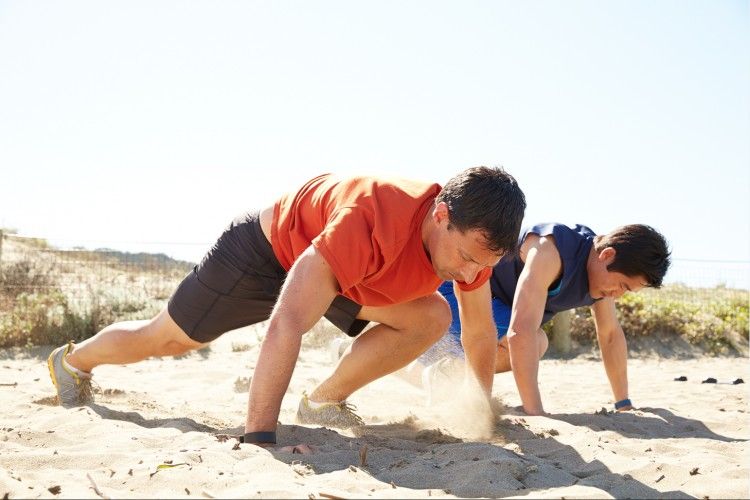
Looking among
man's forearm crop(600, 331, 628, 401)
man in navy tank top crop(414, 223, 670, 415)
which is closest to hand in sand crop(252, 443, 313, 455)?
man in navy tank top crop(414, 223, 670, 415)

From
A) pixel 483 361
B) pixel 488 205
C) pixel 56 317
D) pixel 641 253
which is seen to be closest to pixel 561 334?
pixel 641 253

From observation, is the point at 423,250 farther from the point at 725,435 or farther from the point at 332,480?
the point at 725,435

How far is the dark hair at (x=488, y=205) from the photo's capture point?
111 inches

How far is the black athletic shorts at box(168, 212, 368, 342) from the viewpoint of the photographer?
3594 mm

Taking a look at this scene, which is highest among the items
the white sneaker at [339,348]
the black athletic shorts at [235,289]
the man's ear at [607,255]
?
the man's ear at [607,255]

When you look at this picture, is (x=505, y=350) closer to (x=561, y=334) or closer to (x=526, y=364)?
(x=526, y=364)

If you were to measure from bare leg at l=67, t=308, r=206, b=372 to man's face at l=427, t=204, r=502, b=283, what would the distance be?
155cm

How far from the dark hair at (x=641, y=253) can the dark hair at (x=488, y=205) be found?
136cm

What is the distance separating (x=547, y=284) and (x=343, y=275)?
1789 mm

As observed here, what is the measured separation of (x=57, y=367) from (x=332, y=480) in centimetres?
240

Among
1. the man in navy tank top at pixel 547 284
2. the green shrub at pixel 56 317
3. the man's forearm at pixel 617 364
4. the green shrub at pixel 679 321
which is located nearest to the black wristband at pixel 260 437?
the man in navy tank top at pixel 547 284

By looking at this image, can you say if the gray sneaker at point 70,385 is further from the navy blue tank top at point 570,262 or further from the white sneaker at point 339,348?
the navy blue tank top at point 570,262

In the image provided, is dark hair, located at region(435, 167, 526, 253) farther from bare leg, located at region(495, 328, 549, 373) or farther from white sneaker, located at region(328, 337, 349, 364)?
white sneaker, located at region(328, 337, 349, 364)

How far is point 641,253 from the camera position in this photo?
→ 397 cm
